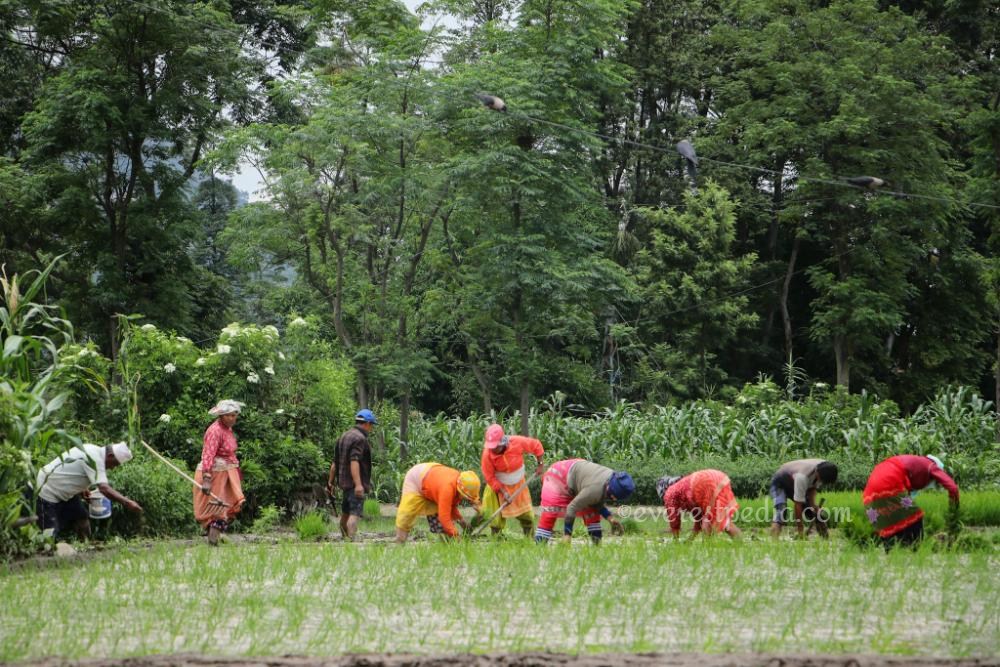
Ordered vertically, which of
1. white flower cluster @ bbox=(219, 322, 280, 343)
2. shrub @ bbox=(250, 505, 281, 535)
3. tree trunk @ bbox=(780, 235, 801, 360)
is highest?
tree trunk @ bbox=(780, 235, 801, 360)

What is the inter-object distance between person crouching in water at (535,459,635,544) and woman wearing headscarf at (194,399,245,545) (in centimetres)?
400

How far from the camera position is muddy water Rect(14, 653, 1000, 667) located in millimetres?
7234

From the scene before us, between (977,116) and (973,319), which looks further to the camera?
(973,319)

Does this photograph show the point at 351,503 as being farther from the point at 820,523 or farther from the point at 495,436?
the point at 820,523

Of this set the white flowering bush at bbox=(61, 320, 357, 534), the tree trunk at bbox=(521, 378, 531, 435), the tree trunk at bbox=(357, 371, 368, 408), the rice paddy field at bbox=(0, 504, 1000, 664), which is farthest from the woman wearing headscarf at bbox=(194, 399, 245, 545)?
the tree trunk at bbox=(521, 378, 531, 435)

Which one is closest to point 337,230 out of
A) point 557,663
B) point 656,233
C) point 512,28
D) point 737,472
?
point 512,28

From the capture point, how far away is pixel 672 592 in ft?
32.7

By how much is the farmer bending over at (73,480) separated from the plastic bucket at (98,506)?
17 cm

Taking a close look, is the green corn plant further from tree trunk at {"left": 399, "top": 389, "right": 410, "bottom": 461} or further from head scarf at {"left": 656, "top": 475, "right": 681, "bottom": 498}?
tree trunk at {"left": 399, "top": 389, "right": 410, "bottom": 461}

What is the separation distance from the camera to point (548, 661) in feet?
23.9

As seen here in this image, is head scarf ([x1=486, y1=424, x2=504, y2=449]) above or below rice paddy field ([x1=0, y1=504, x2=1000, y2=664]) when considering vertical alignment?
above

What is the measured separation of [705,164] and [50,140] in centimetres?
2127

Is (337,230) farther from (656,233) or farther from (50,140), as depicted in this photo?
(656,233)

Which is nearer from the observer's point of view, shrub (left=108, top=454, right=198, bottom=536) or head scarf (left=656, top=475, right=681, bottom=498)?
head scarf (left=656, top=475, right=681, bottom=498)
